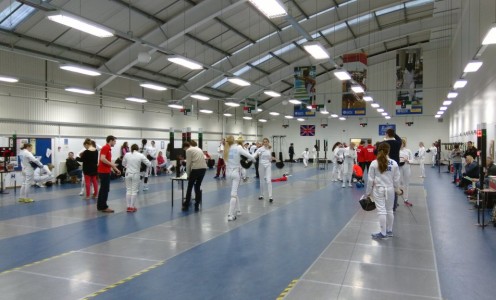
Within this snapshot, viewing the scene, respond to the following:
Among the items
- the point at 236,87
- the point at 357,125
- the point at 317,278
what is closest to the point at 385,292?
the point at 317,278

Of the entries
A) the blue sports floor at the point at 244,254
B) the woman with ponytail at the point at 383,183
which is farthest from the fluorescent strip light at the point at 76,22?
the woman with ponytail at the point at 383,183

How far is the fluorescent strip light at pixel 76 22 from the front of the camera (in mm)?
7172

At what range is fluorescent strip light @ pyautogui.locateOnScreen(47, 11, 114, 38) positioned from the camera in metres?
7.17

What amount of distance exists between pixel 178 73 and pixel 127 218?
47.1ft

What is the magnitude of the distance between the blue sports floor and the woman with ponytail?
17.0 inches

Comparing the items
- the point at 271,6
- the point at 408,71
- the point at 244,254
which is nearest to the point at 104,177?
the point at 244,254

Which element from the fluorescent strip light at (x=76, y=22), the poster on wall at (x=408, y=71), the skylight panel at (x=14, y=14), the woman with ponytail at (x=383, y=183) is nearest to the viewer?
the woman with ponytail at (x=383, y=183)

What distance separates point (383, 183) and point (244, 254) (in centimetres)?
261

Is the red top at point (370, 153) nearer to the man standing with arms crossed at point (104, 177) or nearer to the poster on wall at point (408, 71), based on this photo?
the man standing with arms crossed at point (104, 177)

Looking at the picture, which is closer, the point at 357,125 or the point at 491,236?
the point at 491,236

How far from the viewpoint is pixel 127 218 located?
8.01 m

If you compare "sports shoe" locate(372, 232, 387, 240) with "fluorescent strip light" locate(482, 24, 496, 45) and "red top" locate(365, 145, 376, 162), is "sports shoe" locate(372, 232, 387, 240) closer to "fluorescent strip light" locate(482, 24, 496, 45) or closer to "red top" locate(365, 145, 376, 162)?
"fluorescent strip light" locate(482, 24, 496, 45)

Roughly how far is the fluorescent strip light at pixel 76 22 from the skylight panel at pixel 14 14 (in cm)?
561

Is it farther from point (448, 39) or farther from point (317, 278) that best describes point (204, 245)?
point (448, 39)
